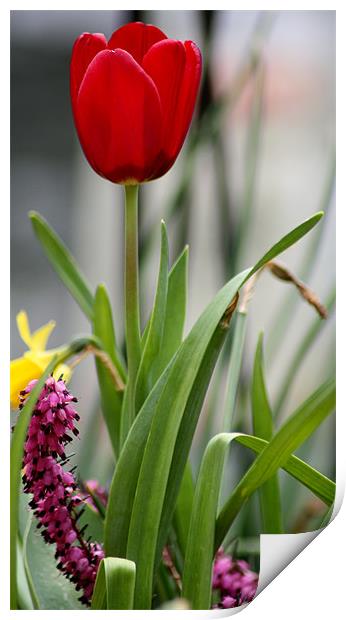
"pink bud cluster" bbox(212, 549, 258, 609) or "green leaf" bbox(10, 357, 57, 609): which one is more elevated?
"green leaf" bbox(10, 357, 57, 609)

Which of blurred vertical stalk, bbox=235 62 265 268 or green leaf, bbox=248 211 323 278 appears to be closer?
green leaf, bbox=248 211 323 278

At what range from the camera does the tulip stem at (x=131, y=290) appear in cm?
45

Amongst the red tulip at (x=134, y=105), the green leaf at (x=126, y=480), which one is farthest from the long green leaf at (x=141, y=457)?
the red tulip at (x=134, y=105)

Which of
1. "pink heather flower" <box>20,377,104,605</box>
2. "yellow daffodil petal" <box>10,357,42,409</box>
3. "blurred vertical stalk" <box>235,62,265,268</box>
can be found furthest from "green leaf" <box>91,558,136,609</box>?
"blurred vertical stalk" <box>235,62,265,268</box>

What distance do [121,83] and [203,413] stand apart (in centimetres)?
22

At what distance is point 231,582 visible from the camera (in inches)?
18.9

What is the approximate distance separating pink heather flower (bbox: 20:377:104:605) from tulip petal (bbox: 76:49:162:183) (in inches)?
5.2

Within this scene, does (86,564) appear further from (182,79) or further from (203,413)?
(182,79)

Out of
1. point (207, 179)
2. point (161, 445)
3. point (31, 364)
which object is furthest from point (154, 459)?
point (207, 179)

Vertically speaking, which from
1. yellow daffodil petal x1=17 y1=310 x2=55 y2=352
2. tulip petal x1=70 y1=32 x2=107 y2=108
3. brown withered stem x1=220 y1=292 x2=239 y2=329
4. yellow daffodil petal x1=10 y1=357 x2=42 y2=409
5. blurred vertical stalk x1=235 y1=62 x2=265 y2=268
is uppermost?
tulip petal x1=70 y1=32 x2=107 y2=108

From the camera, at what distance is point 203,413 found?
51 cm

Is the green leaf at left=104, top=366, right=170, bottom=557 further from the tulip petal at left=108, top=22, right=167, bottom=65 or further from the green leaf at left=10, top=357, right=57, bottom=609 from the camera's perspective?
the tulip petal at left=108, top=22, right=167, bottom=65

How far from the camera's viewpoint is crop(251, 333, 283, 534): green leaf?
485mm

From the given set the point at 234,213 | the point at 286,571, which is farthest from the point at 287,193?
the point at 286,571
